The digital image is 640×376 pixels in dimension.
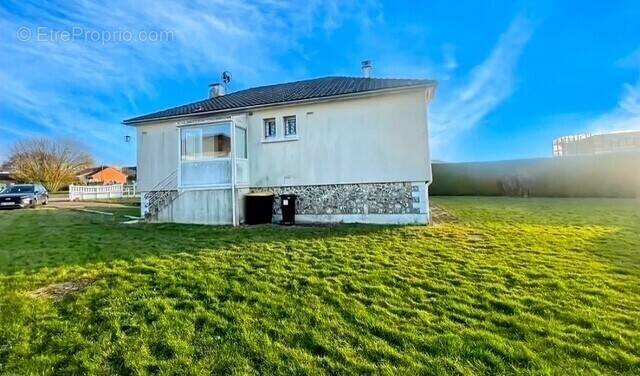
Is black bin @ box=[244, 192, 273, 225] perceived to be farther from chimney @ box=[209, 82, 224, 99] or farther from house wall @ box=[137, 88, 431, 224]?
chimney @ box=[209, 82, 224, 99]

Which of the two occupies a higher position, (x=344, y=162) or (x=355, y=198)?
(x=344, y=162)

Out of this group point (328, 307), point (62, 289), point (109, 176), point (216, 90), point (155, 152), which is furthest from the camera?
point (109, 176)

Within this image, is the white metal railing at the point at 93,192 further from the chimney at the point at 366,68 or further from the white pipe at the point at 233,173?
the chimney at the point at 366,68

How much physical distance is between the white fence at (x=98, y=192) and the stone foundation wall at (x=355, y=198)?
81.8 feet

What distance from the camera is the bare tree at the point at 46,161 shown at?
128 ft

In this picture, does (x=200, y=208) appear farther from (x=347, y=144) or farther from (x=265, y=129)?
(x=347, y=144)

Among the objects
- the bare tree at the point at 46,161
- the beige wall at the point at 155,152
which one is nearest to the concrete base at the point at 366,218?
the beige wall at the point at 155,152

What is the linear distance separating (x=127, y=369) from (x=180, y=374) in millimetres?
597

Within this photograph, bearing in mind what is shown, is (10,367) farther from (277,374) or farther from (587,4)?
(587,4)

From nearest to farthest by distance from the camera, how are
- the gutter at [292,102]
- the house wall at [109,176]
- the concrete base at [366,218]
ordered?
the gutter at [292,102]
the concrete base at [366,218]
the house wall at [109,176]

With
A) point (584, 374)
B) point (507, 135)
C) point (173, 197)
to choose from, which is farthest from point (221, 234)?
point (507, 135)

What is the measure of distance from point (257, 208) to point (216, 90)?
28.4 feet

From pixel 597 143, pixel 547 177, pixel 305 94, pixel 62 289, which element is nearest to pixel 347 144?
pixel 305 94

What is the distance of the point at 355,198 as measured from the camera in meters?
11.3
